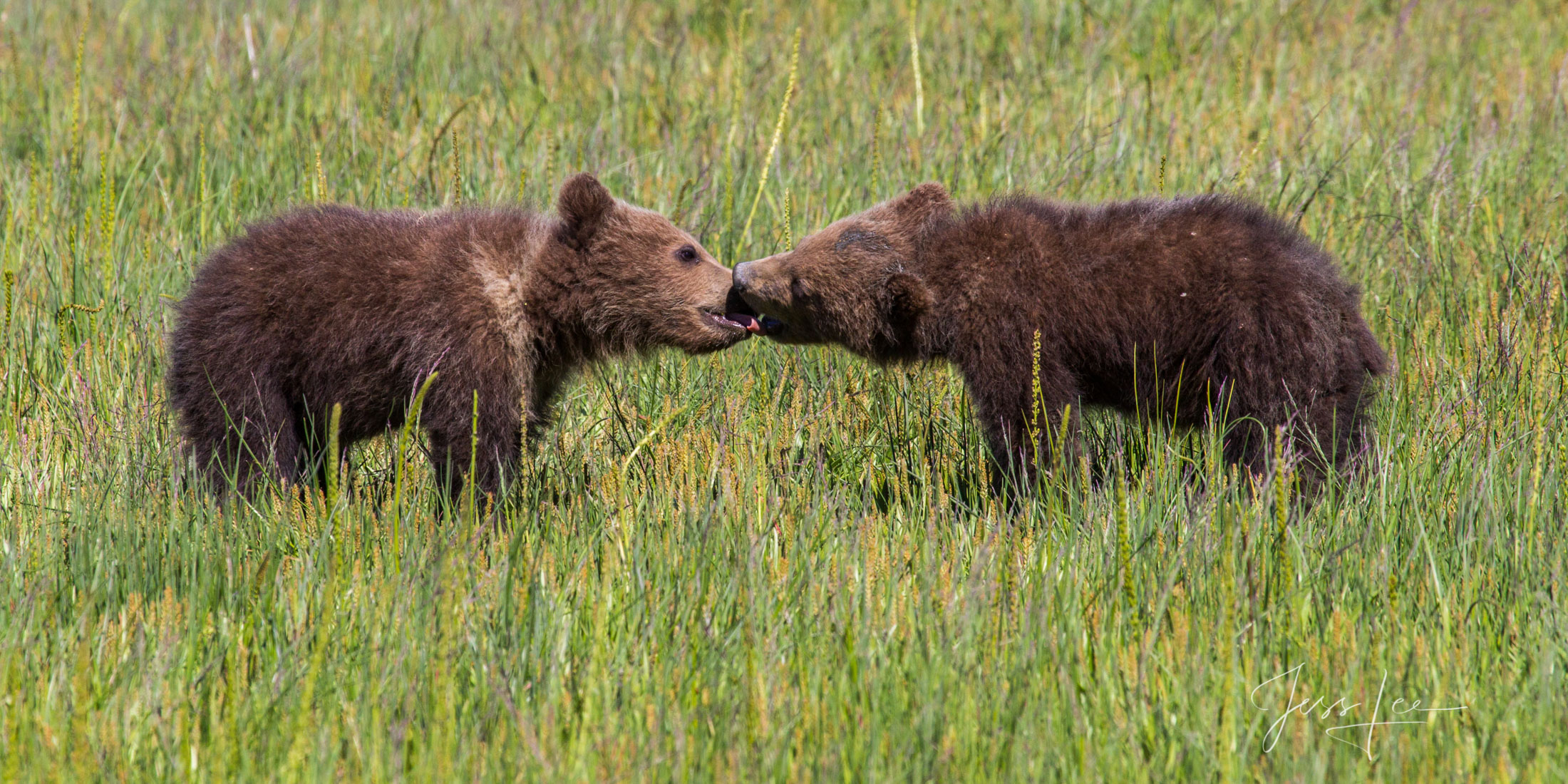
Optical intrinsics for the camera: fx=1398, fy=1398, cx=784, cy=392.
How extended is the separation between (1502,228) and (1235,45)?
10.5 ft

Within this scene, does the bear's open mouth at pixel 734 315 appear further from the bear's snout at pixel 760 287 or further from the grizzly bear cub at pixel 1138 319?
the grizzly bear cub at pixel 1138 319

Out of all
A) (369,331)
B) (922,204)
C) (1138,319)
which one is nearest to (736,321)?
(922,204)

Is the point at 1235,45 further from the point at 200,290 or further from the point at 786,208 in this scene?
the point at 200,290

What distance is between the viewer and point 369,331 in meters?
4.98

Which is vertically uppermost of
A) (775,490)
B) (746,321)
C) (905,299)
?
(905,299)

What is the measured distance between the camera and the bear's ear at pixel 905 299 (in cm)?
529

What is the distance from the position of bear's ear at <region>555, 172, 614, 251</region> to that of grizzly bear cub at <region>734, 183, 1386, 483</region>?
1.10m

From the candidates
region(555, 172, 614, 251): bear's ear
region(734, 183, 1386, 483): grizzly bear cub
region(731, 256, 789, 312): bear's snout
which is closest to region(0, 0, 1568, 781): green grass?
region(734, 183, 1386, 483): grizzly bear cub

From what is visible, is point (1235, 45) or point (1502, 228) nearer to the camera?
point (1502, 228)

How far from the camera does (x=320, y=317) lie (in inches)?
197

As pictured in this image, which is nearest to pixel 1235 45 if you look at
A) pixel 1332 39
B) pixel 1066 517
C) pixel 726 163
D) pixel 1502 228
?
Result: pixel 1332 39

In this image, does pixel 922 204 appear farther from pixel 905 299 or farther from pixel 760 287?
pixel 760 287

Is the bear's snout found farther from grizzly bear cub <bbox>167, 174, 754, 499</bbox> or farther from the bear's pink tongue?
grizzly bear cub <bbox>167, 174, 754, 499</bbox>

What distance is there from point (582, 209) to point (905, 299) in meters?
1.31
